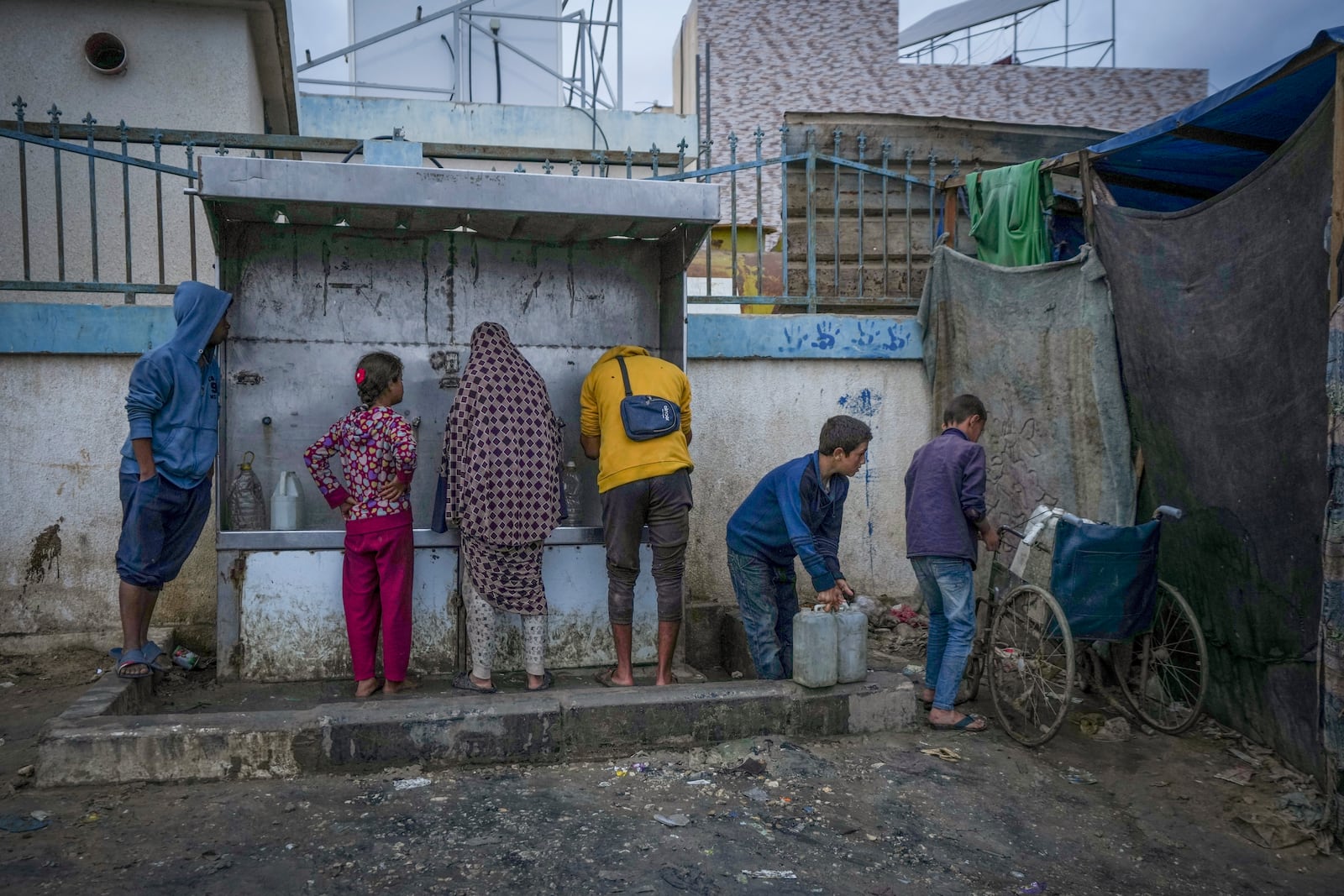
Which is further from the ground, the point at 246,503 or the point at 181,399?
the point at 181,399

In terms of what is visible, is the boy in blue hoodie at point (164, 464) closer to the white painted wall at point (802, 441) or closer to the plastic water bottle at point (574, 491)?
the plastic water bottle at point (574, 491)

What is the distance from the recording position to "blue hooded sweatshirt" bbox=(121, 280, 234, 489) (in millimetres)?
4332

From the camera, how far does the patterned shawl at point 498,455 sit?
15.3ft

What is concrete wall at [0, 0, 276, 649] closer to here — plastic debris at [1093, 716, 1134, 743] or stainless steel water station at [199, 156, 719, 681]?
stainless steel water station at [199, 156, 719, 681]

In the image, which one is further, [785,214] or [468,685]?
[785,214]

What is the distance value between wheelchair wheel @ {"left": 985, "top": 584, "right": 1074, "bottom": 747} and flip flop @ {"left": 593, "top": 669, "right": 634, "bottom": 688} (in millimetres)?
1819

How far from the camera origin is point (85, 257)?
6.73 metres

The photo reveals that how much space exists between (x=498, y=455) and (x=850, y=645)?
184 cm

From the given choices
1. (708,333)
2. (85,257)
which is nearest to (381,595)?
(708,333)

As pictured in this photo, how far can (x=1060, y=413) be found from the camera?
5426 mm

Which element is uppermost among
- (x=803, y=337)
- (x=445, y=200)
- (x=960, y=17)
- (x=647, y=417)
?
(x=960, y=17)

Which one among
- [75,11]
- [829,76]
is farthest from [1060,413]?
[829,76]

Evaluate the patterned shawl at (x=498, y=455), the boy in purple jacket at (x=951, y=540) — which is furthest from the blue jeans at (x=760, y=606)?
the patterned shawl at (x=498, y=455)

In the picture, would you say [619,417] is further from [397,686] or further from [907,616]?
[907,616]
